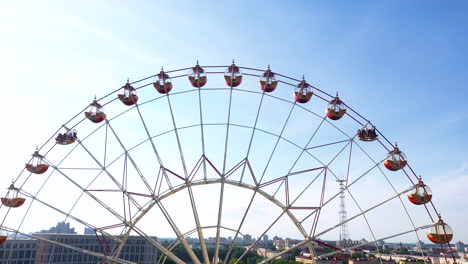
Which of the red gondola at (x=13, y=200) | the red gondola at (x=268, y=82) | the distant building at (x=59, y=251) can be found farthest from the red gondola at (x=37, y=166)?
the distant building at (x=59, y=251)

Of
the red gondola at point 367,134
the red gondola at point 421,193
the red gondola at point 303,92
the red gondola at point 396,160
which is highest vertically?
the red gondola at point 303,92

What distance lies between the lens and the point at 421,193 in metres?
16.9

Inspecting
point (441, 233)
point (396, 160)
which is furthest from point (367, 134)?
point (441, 233)

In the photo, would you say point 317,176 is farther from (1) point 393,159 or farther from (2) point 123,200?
(2) point 123,200

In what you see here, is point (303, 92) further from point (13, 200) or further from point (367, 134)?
point (13, 200)

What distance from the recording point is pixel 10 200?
60.2 feet

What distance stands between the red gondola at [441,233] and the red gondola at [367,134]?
4.73 metres

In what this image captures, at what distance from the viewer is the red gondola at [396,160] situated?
17734 millimetres

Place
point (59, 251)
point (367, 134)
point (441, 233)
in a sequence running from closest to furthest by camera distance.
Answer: point (441, 233)
point (367, 134)
point (59, 251)

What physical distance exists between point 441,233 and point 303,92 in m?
8.82

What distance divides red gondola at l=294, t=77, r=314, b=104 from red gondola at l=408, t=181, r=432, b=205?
658 cm

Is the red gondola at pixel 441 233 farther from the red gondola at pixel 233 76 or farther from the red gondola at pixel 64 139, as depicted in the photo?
the red gondola at pixel 64 139

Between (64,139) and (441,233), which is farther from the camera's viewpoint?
(64,139)

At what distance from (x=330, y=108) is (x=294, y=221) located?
600 cm
